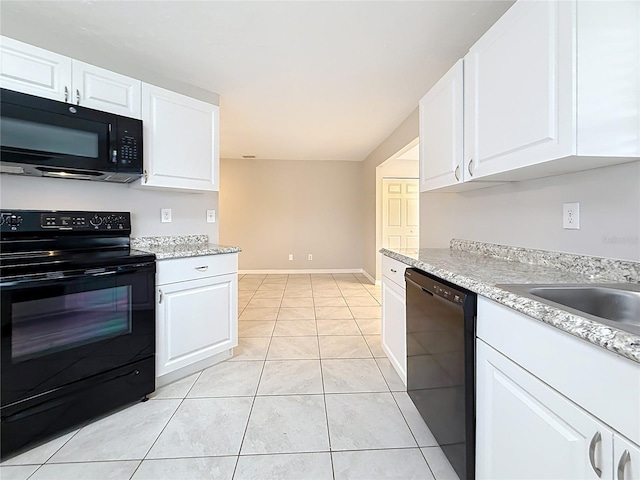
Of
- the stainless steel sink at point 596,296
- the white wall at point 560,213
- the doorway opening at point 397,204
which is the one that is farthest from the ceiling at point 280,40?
the doorway opening at point 397,204

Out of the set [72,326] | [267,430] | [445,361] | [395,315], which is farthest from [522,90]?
[72,326]

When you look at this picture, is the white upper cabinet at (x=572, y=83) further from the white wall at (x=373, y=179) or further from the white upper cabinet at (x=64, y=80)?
the white upper cabinet at (x=64, y=80)

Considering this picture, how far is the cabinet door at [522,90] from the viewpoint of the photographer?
3.37ft

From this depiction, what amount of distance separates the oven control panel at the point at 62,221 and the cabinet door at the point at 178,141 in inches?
13.3

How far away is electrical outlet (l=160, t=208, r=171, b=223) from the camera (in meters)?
2.42

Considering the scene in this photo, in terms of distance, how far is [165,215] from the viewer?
244 cm

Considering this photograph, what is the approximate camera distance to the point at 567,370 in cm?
72

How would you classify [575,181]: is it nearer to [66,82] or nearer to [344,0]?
[344,0]

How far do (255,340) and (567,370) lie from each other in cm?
250

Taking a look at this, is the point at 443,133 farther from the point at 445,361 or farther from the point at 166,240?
the point at 166,240

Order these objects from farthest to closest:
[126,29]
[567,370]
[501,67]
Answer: [126,29] < [501,67] < [567,370]

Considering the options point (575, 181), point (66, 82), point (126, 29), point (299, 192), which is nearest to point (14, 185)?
point (66, 82)

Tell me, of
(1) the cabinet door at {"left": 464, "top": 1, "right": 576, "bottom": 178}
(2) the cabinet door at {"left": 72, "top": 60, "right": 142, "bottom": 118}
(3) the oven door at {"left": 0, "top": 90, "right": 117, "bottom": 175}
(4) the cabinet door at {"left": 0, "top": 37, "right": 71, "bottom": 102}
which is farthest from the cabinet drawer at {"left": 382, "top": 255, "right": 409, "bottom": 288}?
(4) the cabinet door at {"left": 0, "top": 37, "right": 71, "bottom": 102}

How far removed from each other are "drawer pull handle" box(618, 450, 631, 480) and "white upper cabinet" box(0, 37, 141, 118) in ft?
8.77
